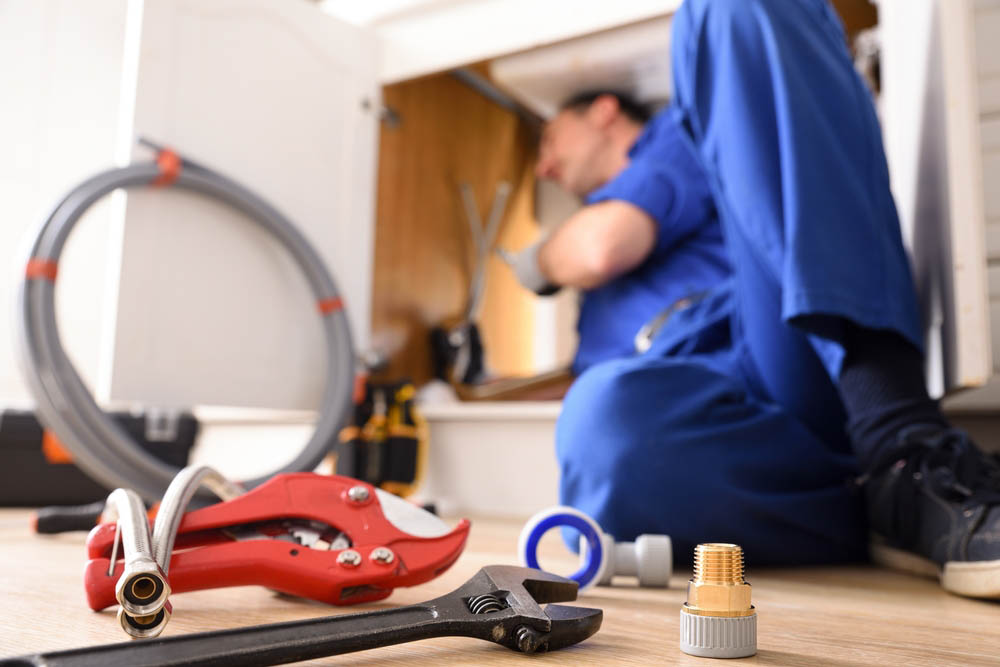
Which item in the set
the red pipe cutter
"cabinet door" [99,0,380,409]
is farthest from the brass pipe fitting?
"cabinet door" [99,0,380,409]

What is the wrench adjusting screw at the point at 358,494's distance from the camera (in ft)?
1.94

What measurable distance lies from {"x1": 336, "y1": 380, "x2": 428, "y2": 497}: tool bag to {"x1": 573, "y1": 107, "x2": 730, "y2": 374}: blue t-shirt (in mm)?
317

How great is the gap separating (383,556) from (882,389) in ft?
1.57

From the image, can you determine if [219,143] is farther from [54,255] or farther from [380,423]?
[380,423]

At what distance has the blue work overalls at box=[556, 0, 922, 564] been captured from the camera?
76 centimetres

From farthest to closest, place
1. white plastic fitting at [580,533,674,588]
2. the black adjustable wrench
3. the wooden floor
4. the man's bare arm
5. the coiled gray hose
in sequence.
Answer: the man's bare arm < the coiled gray hose < white plastic fitting at [580,533,674,588] < the wooden floor < the black adjustable wrench

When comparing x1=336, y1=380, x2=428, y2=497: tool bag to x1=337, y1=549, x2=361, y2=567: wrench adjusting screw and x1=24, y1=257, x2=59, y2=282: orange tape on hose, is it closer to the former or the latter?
x1=24, y1=257, x2=59, y2=282: orange tape on hose

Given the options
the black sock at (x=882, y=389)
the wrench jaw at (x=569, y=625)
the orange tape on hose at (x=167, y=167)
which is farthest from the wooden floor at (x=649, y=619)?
the orange tape on hose at (x=167, y=167)

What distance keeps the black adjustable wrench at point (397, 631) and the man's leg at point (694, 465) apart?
31 centimetres

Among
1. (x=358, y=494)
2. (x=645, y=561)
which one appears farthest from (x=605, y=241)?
(x=358, y=494)

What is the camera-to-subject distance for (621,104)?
1758 millimetres

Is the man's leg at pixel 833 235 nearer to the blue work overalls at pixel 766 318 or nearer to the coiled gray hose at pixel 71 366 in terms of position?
the blue work overalls at pixel 766 318

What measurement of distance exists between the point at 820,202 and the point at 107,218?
88.0 inches

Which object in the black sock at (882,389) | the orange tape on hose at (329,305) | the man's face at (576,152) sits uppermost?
the man's face at (576,152)
